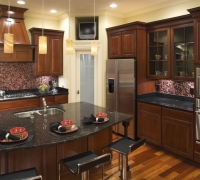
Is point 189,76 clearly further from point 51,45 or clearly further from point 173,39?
point 51,45

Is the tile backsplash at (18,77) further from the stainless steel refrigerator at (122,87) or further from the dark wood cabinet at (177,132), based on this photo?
the dark wood cabinet at (177,132)

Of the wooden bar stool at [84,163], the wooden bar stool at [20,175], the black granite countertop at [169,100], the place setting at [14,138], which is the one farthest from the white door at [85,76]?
the wooden bar stool at [20,175]

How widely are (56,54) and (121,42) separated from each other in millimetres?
1815

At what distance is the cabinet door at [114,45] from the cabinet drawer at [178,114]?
5.97 ft

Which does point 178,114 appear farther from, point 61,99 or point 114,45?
point 61,99

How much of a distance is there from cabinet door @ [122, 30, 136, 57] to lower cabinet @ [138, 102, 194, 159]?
3.89ft

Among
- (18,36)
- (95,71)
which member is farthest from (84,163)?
(18,36)

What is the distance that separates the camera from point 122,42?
496cm

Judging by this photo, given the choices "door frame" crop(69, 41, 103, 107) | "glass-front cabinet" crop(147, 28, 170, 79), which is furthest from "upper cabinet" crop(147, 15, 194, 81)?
"door frame" crop(69, 41, 103, 107)

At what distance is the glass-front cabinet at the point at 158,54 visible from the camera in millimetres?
4398

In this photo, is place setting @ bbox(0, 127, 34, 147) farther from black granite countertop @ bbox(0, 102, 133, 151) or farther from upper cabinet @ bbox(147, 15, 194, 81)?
upper cabinet @ bbox(147, 15, 194, 81)

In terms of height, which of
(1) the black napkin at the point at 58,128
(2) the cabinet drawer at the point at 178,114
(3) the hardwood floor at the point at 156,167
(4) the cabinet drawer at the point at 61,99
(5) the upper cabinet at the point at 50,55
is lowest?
(3) the hardwood floor at the point at 156,167

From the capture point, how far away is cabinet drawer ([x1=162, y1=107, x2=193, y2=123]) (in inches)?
142

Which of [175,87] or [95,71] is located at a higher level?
[95,71]
